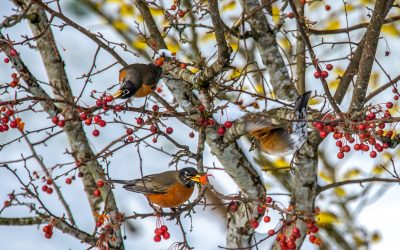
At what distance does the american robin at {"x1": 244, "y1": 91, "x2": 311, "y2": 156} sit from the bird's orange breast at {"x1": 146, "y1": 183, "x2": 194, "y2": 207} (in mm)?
592

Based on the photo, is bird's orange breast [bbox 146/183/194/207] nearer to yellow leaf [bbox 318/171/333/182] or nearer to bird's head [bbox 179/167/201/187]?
bird's head [bbox 179/167/201/187]

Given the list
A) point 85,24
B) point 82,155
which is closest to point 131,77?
point 82,155

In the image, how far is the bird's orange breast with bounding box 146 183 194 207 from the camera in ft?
14.1

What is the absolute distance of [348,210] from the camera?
7.67 m

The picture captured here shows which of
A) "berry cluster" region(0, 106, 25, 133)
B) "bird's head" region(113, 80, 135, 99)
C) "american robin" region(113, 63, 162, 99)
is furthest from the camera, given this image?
"american robin" region(113, 63, 162, 99)

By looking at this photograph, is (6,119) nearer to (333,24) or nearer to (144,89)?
(144,89)

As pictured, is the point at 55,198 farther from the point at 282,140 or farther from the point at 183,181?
the point at 282,140

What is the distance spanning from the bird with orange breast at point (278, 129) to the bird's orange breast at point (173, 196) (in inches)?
21.5

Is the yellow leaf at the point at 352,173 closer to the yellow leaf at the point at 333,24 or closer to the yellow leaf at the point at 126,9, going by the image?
the yellow leaf at the point at 333,24

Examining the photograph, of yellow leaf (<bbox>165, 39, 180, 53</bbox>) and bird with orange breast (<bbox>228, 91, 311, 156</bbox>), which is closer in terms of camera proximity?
bird with orange breast (<bbox>228, 91, 311, 156</bbox>)

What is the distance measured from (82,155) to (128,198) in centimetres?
174

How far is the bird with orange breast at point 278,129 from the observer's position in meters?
3.64

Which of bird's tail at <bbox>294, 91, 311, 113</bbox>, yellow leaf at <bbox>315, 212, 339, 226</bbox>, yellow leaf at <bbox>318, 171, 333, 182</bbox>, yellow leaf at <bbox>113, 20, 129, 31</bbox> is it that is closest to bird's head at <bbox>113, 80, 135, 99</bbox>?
bird's tail at <bbox>294, 91, 311, 113</bbox>

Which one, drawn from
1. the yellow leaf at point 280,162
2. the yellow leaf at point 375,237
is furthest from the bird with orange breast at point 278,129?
the yellow leaf at point 375,237
